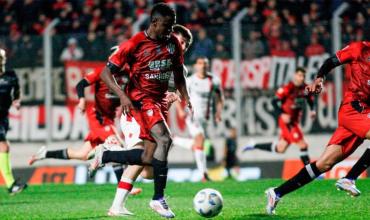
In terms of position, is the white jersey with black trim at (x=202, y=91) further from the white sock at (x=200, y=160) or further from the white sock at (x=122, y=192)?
the white sock at (x=122, y=192)

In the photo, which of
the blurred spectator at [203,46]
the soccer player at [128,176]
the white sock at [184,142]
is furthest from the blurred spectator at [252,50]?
the soccer player at [128,176]

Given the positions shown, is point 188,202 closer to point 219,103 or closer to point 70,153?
point 70,153

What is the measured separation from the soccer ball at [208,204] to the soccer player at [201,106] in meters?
7.90

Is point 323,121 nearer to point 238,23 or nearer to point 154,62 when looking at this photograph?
point 238,23

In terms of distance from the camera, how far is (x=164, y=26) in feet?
28.2

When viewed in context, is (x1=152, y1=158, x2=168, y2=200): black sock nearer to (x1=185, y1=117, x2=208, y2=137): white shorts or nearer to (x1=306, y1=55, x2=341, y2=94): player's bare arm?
(x1=306, y1=55, x2=341, y2=94): player's bare arm

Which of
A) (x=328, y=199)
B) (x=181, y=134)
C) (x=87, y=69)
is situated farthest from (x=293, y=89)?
(x=328, y=199)

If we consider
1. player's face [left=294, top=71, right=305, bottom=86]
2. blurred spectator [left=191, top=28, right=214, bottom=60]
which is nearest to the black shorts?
blurred spectator [left=191, top=28, right=214, bottom=60]

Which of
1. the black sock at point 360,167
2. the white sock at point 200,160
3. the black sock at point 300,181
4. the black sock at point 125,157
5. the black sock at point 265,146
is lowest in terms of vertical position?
the white sock at point 200,160

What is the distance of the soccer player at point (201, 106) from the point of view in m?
16.4

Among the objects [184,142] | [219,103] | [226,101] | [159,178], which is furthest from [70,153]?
[159,178]

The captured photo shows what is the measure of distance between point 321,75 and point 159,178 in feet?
6.49

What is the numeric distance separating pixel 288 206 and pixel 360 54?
6.18 ft

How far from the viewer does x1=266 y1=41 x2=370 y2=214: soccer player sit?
8.84 m
